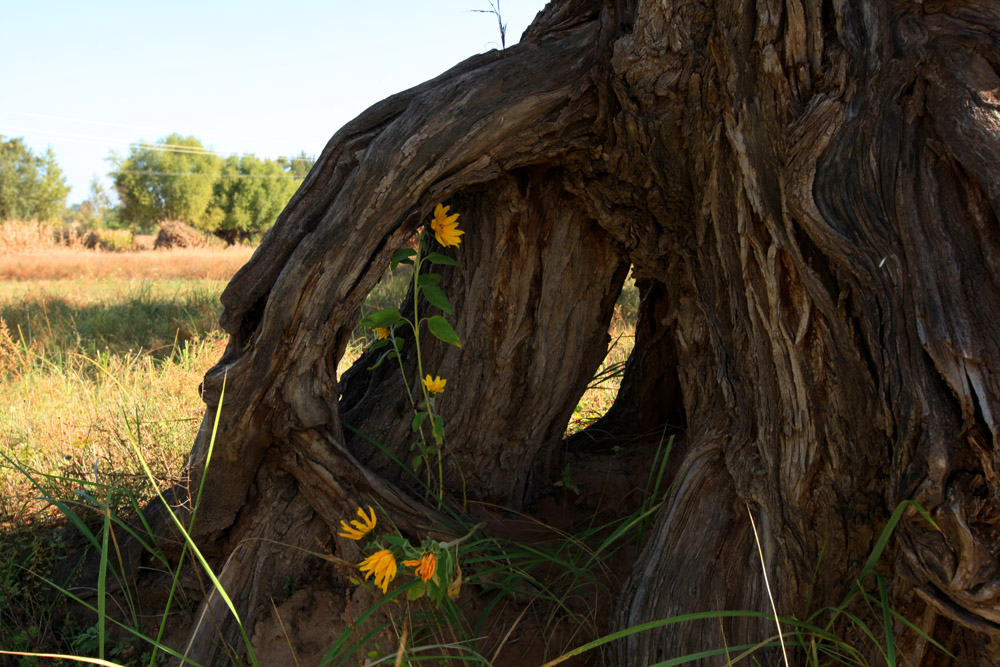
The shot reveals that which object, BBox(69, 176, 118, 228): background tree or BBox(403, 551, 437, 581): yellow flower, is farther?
BBox(69, 176, 118, 228): background tree

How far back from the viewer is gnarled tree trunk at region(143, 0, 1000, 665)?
1341 millimetres

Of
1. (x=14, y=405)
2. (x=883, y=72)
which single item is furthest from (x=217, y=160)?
→ (x=883, y=72)

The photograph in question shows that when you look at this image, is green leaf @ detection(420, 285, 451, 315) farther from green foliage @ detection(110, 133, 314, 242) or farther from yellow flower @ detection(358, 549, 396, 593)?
green foliage @ detection(110, 133, 314, 242)

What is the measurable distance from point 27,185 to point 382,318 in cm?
5035

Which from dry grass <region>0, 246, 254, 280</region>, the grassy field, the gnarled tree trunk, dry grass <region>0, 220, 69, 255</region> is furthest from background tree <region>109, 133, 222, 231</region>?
the gnarled tree trunk

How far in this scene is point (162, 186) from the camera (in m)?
47.5

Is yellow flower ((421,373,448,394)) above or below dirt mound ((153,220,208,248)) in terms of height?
below

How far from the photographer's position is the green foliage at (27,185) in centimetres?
4109

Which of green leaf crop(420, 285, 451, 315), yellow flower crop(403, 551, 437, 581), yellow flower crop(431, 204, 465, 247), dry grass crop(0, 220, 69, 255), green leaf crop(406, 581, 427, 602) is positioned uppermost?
dry grass crop(0, 220, 69, 255)

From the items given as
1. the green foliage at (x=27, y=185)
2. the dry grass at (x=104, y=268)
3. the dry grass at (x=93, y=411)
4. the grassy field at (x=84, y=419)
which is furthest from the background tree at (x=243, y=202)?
the dry grass at (x=93, y=411)

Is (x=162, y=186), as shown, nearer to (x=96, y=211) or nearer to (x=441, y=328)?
(x=96, y=211)

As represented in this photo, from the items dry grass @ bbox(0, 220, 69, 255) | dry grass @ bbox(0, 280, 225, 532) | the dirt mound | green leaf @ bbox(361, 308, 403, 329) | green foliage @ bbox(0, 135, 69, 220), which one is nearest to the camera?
green leaf @ bbox(361, 308, 403, 329)

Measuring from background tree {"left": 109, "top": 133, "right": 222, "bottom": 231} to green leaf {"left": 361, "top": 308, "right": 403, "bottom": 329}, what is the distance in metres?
49.4

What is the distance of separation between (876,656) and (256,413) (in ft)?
5.24
